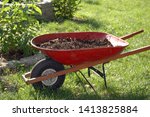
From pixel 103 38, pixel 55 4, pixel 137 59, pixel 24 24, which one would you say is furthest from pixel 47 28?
pixel 103 38

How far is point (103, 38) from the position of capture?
18.4ft

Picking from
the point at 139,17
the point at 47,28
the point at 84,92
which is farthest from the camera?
the point at 139,17

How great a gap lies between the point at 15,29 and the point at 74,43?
140 centimetres

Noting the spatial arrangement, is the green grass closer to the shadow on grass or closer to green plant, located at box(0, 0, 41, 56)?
the shadow on grass

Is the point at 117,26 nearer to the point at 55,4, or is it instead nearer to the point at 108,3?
the point at 55,4

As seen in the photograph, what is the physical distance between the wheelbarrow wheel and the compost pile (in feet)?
0.86

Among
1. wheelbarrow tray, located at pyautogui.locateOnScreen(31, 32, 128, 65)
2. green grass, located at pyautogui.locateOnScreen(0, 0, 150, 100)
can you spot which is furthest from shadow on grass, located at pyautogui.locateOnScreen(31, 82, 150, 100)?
wheelbarrow tray, located at pyautogui.locateOnScreen(31, 32, 128, 65)

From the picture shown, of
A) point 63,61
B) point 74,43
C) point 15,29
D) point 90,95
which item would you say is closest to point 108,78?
point 90,95

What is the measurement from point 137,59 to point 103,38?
1.41 metres

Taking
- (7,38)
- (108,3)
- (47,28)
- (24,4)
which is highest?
(24,4)

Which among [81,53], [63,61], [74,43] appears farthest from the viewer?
[74,43]

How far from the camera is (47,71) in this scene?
5.12 m

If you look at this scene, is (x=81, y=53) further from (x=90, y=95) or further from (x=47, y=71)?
(x=90, y=95)

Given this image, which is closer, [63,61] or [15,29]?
[63,61]
